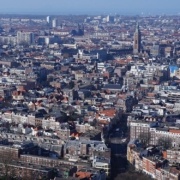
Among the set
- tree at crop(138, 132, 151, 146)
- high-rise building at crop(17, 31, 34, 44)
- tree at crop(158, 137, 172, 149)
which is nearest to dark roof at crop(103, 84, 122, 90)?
tree at crop(138, 132, 151, 146)

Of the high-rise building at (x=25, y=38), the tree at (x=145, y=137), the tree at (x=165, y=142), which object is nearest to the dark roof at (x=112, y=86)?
the tree at (x=145, y=137)

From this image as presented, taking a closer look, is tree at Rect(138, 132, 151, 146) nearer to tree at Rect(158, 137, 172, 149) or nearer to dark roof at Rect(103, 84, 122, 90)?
tree at Rect(158, 137, 172, 149)

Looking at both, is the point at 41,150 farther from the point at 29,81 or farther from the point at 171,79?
the point at 171,79

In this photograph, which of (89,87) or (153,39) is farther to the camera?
(153,39)

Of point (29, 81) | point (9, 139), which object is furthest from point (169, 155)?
point (29, 81)

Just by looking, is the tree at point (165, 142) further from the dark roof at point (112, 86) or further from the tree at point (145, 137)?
the dark roof at point (112, 86)

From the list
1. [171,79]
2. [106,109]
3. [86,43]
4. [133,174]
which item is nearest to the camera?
[133,174]

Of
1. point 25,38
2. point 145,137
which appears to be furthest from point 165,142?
point 25,38

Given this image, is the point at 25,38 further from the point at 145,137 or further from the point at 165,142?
the point at 165,142

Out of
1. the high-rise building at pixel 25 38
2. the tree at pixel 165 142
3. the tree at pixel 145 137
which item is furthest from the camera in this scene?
the high-rise building at pixel 25 38
